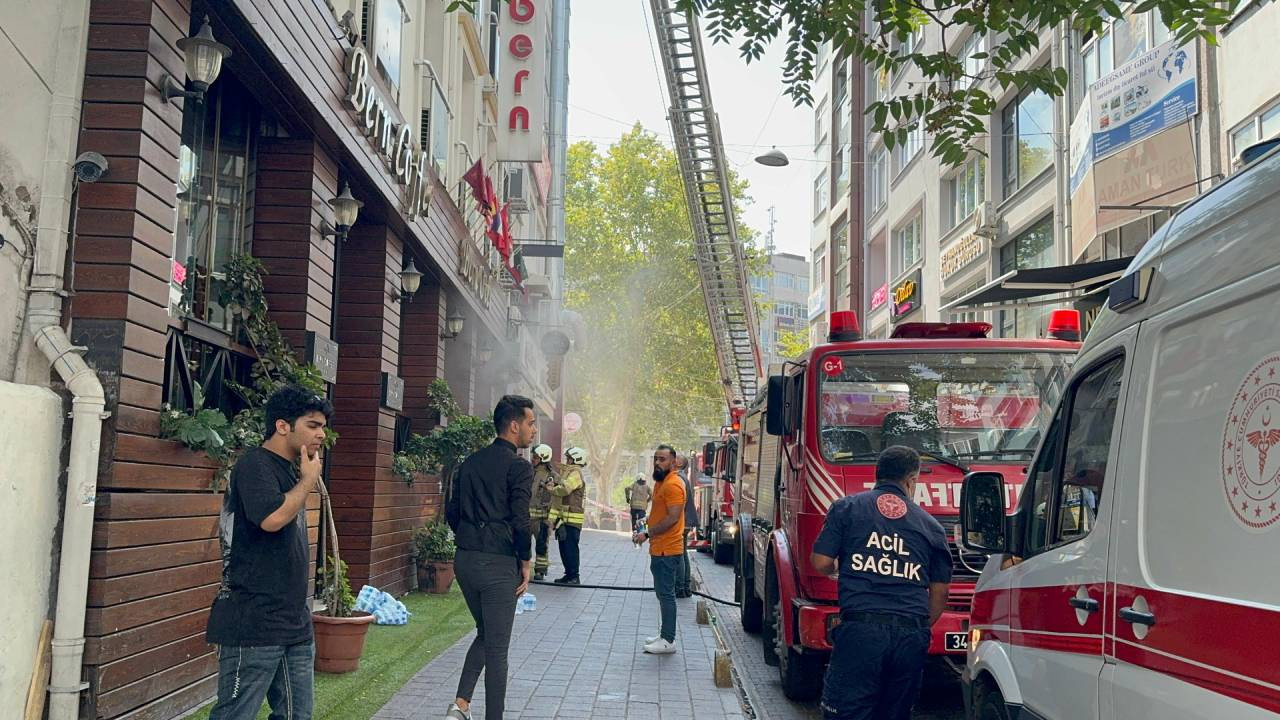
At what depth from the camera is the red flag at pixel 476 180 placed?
52.6 feet

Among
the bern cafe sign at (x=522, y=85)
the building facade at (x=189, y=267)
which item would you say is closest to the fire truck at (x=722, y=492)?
the building facade at (x=189, y=267)

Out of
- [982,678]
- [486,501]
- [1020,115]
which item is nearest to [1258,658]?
[982,678]

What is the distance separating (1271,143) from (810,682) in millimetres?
5747

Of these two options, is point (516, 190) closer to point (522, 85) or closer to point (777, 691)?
point (522, 85)

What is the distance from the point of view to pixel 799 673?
26.6 ft

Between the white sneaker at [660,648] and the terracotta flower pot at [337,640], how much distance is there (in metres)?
2.60

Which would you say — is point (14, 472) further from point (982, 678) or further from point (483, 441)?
point (483, 441)

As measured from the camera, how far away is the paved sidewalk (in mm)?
7500

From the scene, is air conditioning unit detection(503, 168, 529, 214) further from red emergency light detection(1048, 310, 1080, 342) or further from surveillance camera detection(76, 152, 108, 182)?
surveillance camera detection(76, 152, 108, 182)

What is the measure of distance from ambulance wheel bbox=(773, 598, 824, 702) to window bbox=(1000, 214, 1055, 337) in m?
12.6

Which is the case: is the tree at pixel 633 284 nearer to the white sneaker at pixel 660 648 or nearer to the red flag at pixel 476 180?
the red flag at pixel 476 180

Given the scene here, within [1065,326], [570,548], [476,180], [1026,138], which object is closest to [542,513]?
[570,548]

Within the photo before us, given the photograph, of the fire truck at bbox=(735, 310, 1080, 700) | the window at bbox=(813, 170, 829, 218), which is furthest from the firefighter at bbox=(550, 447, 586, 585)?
the window at bbox=(813, 170, 829, 218)

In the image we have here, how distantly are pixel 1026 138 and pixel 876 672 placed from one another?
1732 centimetres
